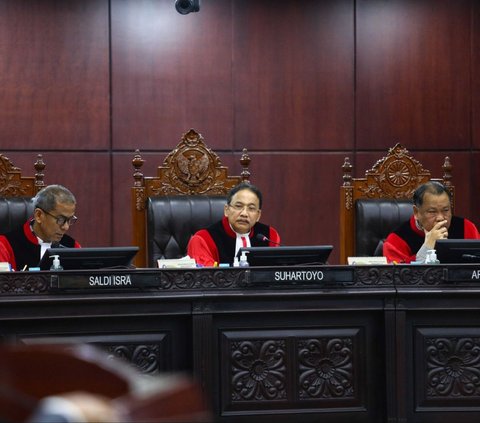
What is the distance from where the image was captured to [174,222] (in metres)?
4.30

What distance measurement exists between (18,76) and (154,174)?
3.61 feet

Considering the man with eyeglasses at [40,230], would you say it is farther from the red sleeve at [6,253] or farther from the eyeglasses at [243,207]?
the eyeglasses at [243,207]

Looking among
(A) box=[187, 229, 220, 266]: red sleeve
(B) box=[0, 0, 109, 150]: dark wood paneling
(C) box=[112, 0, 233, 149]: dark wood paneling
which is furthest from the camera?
(C) box=[112, 0, 233, 149]: dark wood paneling

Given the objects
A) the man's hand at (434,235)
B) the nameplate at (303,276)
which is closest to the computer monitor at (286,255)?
the nameplate at (303,276)

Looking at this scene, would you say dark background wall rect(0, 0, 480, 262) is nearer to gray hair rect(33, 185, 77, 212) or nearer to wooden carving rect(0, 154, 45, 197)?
wooden carving rect(0, 154, 45, 197)

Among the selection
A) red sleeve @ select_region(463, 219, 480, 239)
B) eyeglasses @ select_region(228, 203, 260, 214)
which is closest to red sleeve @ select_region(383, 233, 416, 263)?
red sleeve @ select_region(463, 219, 480, 239)

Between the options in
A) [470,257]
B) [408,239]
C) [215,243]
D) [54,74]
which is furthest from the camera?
[54,74]

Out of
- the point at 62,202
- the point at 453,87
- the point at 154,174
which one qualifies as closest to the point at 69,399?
the point at 62,202

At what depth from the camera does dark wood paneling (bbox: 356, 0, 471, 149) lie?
6.03m

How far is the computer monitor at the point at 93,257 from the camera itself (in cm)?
319

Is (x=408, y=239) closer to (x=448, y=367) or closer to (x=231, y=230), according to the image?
(x=231, y=230)

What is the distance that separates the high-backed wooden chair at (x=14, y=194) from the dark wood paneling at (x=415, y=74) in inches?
100

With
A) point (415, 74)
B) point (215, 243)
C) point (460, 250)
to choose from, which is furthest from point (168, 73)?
point (460, 250)

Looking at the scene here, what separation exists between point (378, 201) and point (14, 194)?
186 cm
